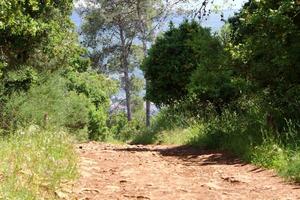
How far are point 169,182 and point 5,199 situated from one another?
2866mm

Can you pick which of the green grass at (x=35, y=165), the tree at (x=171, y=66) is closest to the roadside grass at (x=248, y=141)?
the green grass at (x=35, y=165)

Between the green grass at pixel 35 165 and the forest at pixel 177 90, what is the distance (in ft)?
0.05

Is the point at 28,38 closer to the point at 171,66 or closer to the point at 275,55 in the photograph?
the point at 171,66

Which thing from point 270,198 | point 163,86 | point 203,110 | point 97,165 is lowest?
point 270,198

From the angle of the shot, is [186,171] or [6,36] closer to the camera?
[186,171]

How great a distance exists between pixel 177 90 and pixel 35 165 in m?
17.3

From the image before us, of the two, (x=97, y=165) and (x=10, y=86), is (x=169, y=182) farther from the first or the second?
(x=10, y=86)

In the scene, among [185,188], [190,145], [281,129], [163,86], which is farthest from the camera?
[163,86]

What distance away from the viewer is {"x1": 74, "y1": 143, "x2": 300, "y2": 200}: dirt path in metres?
6.62

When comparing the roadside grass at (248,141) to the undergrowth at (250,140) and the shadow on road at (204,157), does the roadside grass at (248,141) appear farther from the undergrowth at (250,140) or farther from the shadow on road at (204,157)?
the shadow on road at (204,157)

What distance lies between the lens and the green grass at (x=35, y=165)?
565 centimetres

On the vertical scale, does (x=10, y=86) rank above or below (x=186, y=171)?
above

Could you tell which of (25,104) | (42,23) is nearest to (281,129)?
(42,23)

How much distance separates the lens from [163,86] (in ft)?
79.5
